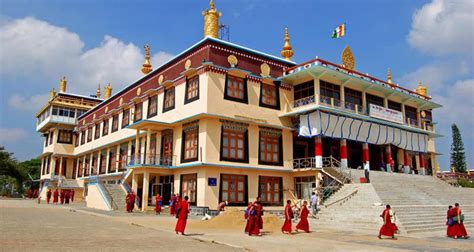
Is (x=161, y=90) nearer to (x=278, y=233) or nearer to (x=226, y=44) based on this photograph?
(x=226, y=44)

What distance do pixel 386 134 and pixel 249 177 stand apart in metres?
12.2

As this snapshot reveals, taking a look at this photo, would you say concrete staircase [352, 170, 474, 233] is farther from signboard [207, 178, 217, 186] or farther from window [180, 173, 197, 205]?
window [180, 173, 197, 205]

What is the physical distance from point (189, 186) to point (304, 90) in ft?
33.6

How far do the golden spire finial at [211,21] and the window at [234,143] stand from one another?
6175mm

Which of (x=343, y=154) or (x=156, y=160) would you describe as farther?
(x=156, y=160)

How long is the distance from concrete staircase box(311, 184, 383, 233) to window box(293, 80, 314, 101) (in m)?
6.95

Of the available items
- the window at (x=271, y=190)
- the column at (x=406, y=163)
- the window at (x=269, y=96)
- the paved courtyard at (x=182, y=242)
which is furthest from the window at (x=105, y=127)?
the column at (x=406, y=163)

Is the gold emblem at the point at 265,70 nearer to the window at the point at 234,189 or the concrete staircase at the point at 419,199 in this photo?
the window at the point at 234,189

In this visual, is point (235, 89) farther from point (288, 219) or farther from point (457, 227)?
point (457, 227)

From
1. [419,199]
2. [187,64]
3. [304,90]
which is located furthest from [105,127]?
[419,199]

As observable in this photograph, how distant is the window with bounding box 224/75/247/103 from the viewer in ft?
80.1

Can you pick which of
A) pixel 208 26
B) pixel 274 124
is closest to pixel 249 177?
pixel 274 124

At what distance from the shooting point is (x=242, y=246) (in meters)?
10.9

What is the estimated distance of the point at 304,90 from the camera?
27.2 meters
